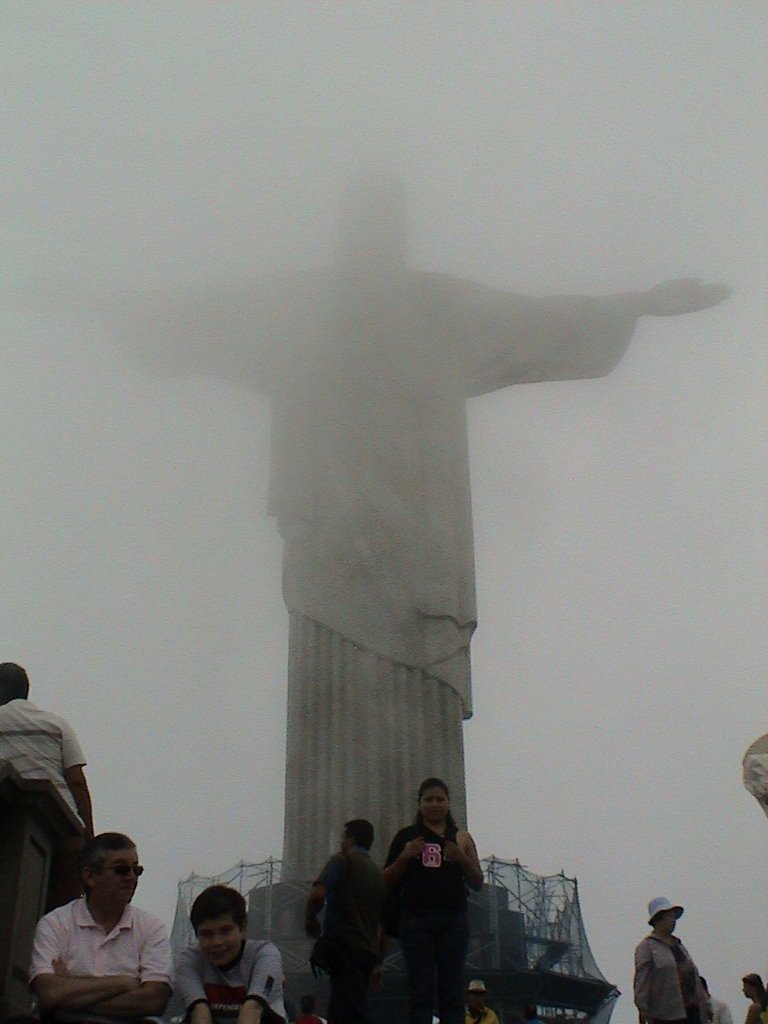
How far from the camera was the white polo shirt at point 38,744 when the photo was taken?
388 cm

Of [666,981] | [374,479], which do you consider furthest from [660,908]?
[374,479]

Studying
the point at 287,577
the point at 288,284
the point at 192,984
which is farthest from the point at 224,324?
the point at 192,984

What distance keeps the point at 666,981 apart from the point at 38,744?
209cm

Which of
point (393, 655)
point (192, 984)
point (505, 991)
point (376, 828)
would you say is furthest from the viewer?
point (393, 655)

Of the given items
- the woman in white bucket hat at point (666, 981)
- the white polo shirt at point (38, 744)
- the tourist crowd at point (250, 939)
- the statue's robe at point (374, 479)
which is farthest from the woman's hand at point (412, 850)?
the statue's robe at point (374, 479)

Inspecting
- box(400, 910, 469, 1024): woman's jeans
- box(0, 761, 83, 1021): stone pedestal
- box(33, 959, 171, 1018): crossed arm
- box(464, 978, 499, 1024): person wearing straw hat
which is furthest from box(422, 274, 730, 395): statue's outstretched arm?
box(33, 959, 171, 1018): crossed arm

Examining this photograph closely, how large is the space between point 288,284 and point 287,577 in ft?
5.55

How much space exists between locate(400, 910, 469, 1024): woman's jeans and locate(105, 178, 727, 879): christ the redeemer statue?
70.1 inches

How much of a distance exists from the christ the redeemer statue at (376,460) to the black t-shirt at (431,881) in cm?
173

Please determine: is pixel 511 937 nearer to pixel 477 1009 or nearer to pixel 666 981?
pixel 477 1009

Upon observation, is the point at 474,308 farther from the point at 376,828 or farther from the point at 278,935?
the point at 278,935

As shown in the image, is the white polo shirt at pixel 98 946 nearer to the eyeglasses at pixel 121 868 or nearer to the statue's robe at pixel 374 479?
the eyeglasses at pixel 121 868

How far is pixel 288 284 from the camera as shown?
23.9 ft

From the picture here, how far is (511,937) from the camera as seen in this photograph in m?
5.36
